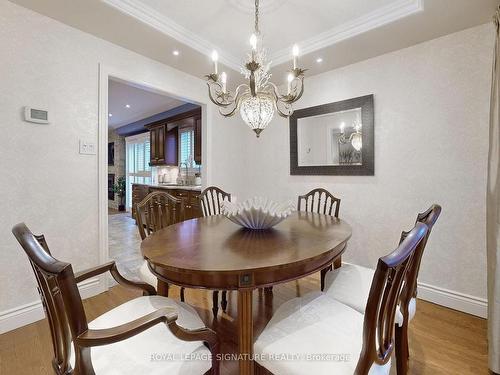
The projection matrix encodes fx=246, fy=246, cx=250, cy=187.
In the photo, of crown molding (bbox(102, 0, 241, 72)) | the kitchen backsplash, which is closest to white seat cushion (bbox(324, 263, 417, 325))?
crown molding (bbox(102, 0, 241, 72))

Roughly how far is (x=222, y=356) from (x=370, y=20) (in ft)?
9.36

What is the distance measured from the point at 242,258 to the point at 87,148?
198 centimetres

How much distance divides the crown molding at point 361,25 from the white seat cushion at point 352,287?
202 cm

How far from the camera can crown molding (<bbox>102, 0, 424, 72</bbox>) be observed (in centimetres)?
193

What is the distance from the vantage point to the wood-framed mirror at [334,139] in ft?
8.67

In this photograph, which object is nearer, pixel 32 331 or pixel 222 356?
pixel 222 356

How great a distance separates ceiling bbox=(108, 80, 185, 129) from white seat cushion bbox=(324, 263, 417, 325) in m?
3.72

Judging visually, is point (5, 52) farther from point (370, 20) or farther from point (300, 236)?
point (370, 20)

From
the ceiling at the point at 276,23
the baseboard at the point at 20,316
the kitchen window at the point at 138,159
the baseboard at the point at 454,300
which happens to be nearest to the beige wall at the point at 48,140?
the baseboard at the point at 20,316

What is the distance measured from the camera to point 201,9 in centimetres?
206

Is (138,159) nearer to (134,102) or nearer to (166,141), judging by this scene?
(166,141)

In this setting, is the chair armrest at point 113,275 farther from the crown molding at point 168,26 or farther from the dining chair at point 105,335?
the crown molding at point 168,26

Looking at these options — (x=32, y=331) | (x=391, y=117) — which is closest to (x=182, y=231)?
(x=32, y=331)

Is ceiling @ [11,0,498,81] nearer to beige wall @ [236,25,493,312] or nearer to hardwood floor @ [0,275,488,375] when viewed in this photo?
beige wall @ [236,25,493,312]
